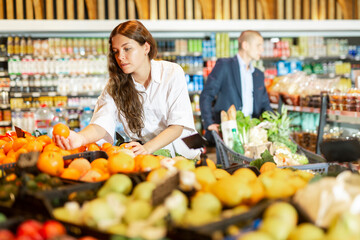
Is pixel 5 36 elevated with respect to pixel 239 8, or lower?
lower

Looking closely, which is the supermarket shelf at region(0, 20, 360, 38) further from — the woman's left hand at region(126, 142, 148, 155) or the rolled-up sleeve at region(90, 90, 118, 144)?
the woman's left hand at region(126, 142, 148, 155)

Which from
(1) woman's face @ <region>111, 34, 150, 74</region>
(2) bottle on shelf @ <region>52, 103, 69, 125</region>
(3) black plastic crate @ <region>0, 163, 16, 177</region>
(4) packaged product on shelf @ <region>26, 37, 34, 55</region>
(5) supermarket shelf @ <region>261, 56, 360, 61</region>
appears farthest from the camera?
(5) supermarket shelf @ <region>261, 56, 360, 61</region>

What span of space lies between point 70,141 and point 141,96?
64cm

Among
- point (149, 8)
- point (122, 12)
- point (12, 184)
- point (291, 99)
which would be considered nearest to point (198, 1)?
point (149, 8)

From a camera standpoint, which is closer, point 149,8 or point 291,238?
point 291,238

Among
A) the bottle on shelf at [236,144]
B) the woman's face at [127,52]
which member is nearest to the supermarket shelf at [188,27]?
the bottle on shelf at [236,144]

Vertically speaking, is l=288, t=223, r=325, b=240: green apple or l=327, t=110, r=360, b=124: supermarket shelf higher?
l=288, t=223, r=325, b=240: green apple

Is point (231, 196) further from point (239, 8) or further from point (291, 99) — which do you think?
point (239, 8)

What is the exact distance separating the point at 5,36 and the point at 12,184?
632 cm

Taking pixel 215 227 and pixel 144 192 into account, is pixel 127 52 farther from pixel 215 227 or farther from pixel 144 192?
pixel 215 227

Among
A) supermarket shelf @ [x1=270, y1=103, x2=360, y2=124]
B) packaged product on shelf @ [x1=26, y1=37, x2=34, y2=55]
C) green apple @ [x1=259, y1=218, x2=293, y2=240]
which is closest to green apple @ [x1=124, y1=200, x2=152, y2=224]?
green apple @ [x1=259, y1=218, x2=293, y2=240]

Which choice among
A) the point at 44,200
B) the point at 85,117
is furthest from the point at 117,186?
the point at 85,117

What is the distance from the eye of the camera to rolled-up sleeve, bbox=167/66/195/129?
250 cm

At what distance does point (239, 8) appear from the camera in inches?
306
